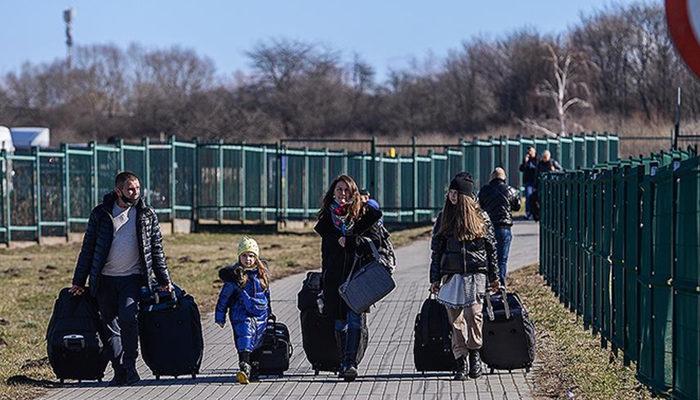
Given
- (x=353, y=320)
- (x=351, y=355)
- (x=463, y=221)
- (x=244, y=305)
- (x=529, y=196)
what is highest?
(x=463, y=221)

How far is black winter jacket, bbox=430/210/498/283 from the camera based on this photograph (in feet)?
39.9

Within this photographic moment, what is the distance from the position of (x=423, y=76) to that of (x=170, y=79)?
20.7 m

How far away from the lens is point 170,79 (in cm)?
10531

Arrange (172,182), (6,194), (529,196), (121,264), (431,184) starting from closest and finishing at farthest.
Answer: (121,264)
(6,194)
(529,196)
(172,182)
(431,184)

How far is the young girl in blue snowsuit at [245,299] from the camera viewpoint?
12609 millimetres

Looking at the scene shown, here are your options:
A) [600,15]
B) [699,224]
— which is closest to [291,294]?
[699,224]

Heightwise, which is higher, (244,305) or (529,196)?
(529,196)

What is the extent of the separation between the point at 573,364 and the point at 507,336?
2.59 feet

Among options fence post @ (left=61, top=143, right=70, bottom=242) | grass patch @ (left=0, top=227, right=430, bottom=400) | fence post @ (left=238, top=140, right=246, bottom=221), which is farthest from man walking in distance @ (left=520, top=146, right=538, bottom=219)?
fence post @ (left=61, top=143, right=70, bottom=242)

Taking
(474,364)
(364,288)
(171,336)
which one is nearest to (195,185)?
(171,336)

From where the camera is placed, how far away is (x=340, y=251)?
12531mm

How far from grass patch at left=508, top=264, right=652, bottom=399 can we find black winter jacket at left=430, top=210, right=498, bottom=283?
1069mm

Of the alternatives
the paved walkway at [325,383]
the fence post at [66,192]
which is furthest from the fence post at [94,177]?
the paved walkway at [325,383]

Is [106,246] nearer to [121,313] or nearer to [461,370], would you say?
[121,313]
